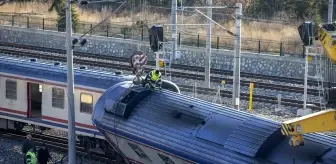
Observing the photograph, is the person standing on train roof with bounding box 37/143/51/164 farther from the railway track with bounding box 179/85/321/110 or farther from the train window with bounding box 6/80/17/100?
the railway track with bounding box 179/85/321/110

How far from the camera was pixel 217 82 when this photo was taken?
28766 mm

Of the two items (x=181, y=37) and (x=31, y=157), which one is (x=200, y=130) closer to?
(x=31, y=157)

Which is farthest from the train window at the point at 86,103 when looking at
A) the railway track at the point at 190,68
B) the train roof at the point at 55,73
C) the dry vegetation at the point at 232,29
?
the dry vegetation at the point at 232,29

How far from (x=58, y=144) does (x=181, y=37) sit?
2016 cm

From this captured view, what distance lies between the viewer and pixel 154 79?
1580 cm

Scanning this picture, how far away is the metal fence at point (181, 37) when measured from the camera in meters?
35.2

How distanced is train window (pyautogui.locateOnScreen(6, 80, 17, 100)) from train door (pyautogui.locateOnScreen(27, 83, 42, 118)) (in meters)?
0.52

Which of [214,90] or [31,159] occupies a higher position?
[214,90]

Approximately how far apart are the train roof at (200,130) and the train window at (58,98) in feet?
13.0

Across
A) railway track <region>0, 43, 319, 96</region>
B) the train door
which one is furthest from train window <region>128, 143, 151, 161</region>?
railway track <region>0, 43, 319, 96</region>

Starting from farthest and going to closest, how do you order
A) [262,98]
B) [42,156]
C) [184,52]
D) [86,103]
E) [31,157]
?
[184,52]
[262,98]
[86,103]
[42,156]
[31,157]

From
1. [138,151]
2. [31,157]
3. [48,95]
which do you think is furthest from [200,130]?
[48,95]

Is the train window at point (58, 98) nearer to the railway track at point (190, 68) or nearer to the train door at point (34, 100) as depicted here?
the train door at point (34, 100)

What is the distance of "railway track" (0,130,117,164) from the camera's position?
18.0 meters
